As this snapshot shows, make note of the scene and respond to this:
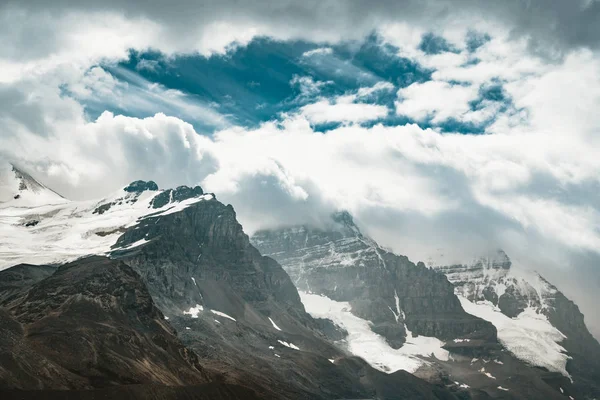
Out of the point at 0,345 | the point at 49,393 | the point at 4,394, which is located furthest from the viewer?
the point at 0,345

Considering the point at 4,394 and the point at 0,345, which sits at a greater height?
the point at 0,345

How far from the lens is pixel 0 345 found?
7771 inches

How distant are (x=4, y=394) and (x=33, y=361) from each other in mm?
26610

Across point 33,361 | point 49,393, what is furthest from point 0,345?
point 49,393

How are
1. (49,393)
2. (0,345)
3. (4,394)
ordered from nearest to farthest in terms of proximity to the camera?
(4,394) < (49,393) < (0,345)

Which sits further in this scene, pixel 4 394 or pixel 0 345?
pixel 0 345

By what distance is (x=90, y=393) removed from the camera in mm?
199000

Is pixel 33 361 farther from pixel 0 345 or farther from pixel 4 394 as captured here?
pixel 4 394

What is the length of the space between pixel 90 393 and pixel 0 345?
28.4 m

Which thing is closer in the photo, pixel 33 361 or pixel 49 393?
pixel 49 393

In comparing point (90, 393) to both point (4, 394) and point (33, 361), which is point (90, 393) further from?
point (4, 394)

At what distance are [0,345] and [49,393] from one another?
79.4ft

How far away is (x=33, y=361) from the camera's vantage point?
198000 millimetres

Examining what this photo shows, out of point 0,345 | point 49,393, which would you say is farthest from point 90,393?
→ point 0,345
